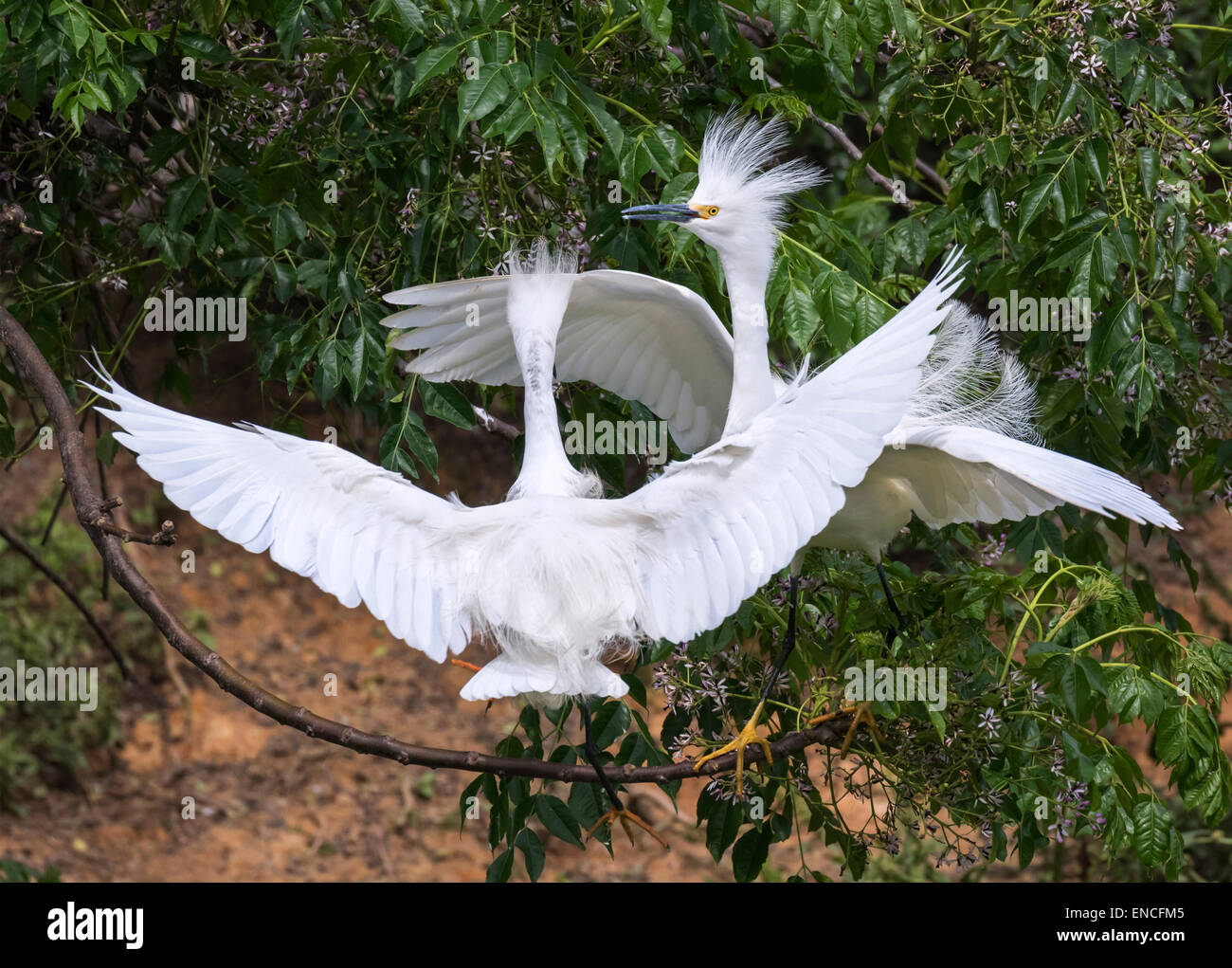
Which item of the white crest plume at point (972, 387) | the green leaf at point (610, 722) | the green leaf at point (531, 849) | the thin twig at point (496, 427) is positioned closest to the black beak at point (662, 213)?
the white crest plume at point (972, 387)

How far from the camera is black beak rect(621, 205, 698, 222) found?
239 centimetres

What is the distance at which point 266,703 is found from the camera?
2.04 metres

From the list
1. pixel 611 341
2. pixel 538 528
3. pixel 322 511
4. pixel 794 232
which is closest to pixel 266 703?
→ pixel 322 511

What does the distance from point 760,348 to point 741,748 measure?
31.5 inches

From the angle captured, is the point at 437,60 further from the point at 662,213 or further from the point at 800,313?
the point at 800,313

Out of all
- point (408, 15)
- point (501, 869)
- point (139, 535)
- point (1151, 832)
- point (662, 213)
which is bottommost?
point (501, 869)

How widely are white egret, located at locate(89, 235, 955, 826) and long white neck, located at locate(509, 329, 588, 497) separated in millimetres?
87

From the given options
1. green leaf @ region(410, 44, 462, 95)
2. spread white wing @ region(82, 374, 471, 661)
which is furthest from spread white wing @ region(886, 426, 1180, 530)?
green leaf @ region(410, 44, 462, 95)

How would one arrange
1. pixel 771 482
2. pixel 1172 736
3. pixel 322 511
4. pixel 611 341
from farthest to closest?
pixel 611 341, pixel 1172 736, pixel 322 511, pixel 771 482

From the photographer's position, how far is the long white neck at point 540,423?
2.35 metres

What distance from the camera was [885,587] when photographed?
253cm

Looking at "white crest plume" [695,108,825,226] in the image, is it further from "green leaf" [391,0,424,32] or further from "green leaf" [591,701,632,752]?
"green leaf" [591,701,632,752]

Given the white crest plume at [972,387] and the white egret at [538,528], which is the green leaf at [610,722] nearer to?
the white egret at [538,528]

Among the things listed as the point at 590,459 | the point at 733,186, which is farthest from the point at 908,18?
the point at 590,459
